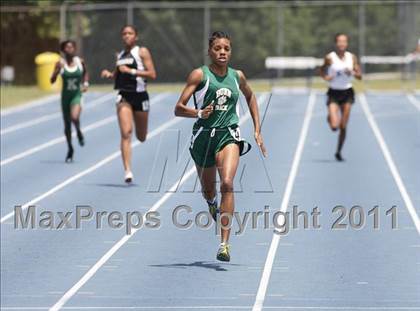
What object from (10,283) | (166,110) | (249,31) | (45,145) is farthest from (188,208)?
(249,31)

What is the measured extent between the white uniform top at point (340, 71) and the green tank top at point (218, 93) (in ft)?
36.2

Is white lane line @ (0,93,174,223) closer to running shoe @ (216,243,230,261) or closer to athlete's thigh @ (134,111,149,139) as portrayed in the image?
athlete's thigh @ (134,111,149,139)

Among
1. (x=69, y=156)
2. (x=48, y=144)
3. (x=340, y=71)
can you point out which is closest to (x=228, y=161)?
(x=340, y=71)

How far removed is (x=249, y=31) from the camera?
5622 centimetres

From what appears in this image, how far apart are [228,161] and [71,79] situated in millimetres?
11659

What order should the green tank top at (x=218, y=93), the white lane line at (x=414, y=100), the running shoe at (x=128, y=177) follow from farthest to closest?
the white lane line at (x=414, y=100), the running shoe at (x=128, y=177), the green tank top at (x=218, y=93)

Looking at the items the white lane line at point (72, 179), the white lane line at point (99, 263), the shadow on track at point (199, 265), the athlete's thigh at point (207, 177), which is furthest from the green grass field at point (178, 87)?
the athlete's thigh at point (207, 177)

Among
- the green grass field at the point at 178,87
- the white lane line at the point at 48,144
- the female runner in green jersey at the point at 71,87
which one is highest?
the female runner in green jersey at the point at 71,87

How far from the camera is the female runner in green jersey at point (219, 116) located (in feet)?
38.7

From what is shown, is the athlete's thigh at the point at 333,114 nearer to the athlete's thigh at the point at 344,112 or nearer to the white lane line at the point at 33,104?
the athlete's thigh at the point at 344,112

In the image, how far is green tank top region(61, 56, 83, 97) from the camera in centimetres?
2352

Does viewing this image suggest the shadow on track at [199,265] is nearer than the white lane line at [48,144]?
Yes

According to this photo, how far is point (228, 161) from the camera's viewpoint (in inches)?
478

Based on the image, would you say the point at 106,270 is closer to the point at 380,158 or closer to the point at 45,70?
the point at 380,158
